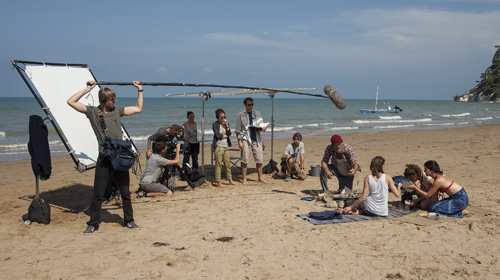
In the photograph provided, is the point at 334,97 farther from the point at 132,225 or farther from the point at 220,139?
the point at 132,225

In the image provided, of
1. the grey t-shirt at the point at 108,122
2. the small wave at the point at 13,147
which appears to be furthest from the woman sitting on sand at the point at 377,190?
the small wave at the point at 13,147

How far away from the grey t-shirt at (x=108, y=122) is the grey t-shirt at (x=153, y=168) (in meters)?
1.83

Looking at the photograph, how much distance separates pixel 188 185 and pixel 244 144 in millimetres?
1442

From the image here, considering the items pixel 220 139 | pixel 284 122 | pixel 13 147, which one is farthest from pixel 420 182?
pixel 284 122

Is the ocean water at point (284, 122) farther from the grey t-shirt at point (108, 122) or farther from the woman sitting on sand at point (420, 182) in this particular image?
the grey t-shirt at point (108, 122)

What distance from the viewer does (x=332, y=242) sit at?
465cm

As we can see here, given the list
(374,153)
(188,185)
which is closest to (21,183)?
(188,185)

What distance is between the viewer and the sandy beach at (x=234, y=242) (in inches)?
152

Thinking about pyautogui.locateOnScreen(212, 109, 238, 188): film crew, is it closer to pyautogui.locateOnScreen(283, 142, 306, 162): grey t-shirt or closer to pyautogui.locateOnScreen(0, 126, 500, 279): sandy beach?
pyautogui.locateOnScreen(0, 126, 500, 279): sandy beach

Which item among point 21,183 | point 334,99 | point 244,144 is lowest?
point 21,183

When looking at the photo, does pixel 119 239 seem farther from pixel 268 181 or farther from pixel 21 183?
pixel 21 183

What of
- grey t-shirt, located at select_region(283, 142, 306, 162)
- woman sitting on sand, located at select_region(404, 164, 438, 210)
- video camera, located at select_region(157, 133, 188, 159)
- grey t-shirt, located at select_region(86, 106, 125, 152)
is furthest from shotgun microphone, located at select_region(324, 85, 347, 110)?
grey t-shirt, located at select_region(86, 106, 125, 152)

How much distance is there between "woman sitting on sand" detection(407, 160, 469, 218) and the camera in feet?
18.2

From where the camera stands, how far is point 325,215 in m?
5.57
